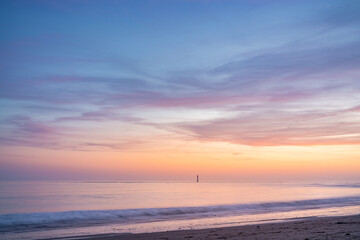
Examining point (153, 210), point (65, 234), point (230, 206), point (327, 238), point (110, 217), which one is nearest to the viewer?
point (327, 238)

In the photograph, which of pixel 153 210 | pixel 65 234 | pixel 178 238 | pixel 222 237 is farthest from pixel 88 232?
pixel 153 210

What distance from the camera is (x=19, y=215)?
857 inches

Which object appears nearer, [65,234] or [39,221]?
[65,234]

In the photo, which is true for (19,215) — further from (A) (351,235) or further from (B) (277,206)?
(B) (277,206)

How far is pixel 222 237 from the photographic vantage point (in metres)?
12.8

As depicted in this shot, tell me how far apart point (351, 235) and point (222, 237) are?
4602 mm

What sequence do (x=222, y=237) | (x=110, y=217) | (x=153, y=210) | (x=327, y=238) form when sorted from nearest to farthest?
(x=327, y=238)
(x=222, y=237)
(x=110, y=217)
(x=153, y=210)

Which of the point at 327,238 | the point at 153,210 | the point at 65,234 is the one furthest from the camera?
the point at 153,210

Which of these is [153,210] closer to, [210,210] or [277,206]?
[210,210]

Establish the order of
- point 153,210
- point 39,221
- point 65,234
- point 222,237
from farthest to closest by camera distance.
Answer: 1. point 153,210
2. point 39,221
3. point 65,234
4. point 222,237

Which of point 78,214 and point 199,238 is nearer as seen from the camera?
point 199,238

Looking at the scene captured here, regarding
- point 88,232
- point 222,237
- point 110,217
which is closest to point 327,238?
point 222,237

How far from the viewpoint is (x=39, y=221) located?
20.5 m

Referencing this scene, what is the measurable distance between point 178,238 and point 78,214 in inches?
504
